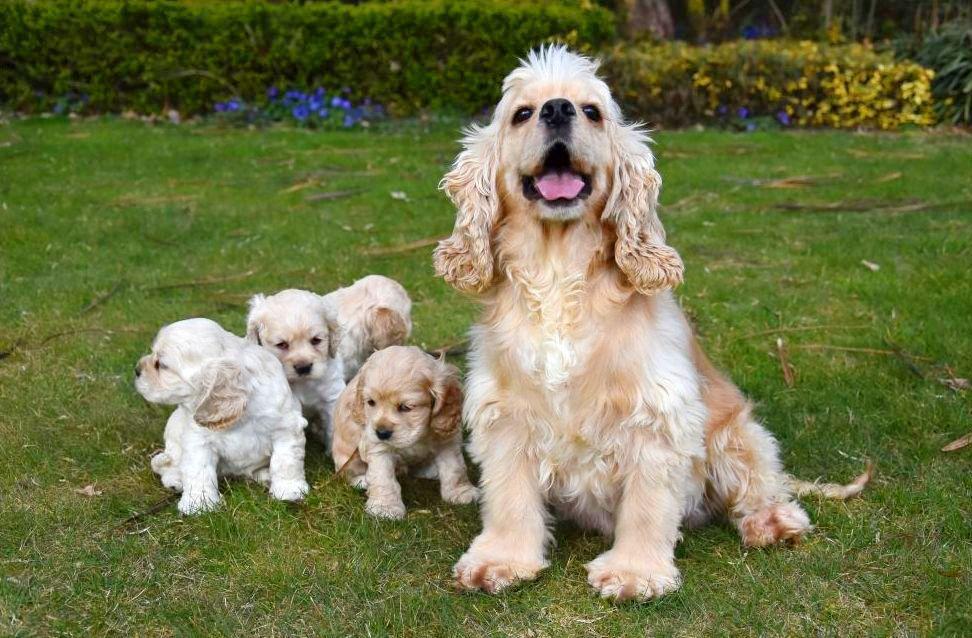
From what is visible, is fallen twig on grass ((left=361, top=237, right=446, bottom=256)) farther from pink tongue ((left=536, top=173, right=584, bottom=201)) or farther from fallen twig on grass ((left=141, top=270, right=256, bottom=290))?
pink tongue ((left=536, top=173, right=584, bottom=201))

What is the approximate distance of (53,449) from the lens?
4.68 meters

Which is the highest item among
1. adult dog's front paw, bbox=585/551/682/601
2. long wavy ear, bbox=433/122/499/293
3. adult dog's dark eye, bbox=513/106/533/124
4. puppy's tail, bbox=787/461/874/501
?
adult dog's dark eye, bbox=513/106/533/124

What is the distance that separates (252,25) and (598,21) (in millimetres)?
4826

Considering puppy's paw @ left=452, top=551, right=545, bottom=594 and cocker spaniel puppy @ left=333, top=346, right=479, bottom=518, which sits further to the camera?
cocker spaniel puppy @ left=333, top=346, right=479, bottom=518

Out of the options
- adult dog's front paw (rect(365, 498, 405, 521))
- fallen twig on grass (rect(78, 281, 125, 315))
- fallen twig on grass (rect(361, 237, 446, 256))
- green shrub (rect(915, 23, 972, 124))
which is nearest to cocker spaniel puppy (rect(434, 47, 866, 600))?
adult dog's front paw (rect(365, 498, 405, 521))

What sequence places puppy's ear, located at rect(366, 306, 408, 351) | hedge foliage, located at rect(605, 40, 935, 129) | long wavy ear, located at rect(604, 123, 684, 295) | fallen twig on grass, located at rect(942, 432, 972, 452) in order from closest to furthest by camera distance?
long wavy ear, located at rect(604, 123, 684, 295)
fallen twig on grass, located at rect(942, 432, 972, 452)
puppy's ear, located at rect(366, 306, 408, 351)
hedge foliage, located at rect(605, 40, 935, 129)

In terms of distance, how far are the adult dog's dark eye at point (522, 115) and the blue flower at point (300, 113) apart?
1038 centimetres

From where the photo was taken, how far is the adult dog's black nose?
354 centimetres

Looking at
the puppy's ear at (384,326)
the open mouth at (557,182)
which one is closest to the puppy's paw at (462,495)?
the puppy's ear at (384,326)

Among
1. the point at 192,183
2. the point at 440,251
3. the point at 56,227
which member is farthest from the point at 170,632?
the point at 192,183

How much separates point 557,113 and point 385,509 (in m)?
1.81

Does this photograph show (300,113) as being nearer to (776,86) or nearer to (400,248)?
(400,248)

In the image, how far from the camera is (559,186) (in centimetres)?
363

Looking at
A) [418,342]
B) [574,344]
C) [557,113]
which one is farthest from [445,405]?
[418,342]
